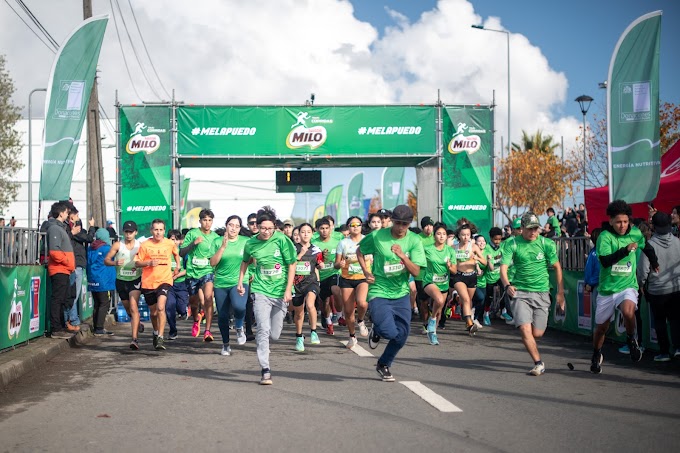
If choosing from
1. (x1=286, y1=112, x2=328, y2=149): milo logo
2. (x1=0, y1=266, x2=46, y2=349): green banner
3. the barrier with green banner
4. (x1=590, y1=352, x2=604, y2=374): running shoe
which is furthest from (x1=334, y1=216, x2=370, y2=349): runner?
(x1=286, y1=112, x2=328, y2=149): milo logo

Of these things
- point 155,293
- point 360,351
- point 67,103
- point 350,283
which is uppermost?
point 67,103

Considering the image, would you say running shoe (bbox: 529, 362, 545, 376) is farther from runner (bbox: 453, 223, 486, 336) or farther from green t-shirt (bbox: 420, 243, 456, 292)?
runner (bbox: 453, 223, 486, 336)

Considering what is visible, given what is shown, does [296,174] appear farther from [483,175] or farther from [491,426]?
[491,426]

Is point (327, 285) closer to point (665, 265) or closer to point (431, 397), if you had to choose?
point (665, 265)

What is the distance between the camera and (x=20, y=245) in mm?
11859

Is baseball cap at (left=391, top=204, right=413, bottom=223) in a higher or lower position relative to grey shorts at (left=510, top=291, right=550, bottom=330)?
higher

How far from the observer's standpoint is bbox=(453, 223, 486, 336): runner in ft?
47.7

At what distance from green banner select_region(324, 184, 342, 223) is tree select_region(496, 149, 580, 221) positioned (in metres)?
10.4

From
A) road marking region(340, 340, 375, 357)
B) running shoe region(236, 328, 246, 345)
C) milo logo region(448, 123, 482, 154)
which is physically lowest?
road marking region(340, 340, 375, 357)

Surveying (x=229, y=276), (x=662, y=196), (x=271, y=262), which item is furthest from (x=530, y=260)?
(x=662, y=196)

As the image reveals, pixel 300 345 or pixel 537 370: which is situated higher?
pixel 537 370

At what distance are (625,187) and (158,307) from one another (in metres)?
7.21

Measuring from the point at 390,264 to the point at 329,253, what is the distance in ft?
17.7

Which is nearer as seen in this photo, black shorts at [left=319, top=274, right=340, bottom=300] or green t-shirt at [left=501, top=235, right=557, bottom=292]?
green t-shirt at [left=501, top=235, right=557, bottom=292]
